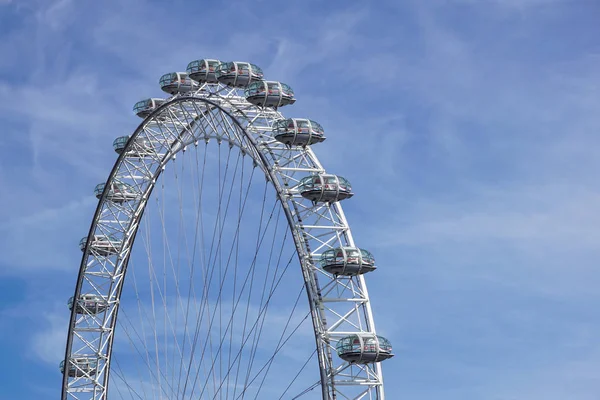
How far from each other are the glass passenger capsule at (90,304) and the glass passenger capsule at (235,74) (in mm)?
22816

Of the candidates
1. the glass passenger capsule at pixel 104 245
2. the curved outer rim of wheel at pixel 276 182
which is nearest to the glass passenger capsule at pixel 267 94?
the curved outer rim of wheel at pixel 276 182

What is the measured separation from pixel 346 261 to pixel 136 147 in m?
26.6

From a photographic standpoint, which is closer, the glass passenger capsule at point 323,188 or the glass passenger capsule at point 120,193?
the glass passenger capsule at point 323,188

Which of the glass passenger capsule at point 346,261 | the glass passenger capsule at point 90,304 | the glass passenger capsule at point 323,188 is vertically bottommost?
the glass passenger capsule at point 346,261

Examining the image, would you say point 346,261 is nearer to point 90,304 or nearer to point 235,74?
point 235,74

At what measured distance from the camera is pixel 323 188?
69.0 metres

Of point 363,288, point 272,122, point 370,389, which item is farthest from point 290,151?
point 370,389

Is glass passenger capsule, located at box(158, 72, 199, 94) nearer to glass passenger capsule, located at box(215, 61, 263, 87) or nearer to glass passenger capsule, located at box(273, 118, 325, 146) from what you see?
glass passenger capsule, located at box(215, 61, 263, 87)

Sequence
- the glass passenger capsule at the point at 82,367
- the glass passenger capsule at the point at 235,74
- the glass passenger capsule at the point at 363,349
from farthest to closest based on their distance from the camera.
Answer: the glass passenger capsule at the point at 82,367, the glass passenger capsule at the point at 235,74, the glass passenger capsule at the point at 363,349

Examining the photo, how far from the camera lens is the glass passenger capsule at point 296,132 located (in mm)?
70312

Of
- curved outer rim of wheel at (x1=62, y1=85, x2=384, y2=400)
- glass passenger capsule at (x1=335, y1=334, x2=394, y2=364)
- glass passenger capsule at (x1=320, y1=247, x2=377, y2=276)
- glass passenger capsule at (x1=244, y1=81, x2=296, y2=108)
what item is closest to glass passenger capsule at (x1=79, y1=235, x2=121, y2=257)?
curved outer rim of wheel at (x1=62, y1=85, x2=384, y2=400)

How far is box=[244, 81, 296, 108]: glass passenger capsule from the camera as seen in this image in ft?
240

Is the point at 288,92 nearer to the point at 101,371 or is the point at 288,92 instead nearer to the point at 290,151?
the point at 290,151

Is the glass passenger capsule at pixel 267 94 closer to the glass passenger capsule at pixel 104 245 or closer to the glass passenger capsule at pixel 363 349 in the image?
the glass passenger capsule at pixel 363 349
